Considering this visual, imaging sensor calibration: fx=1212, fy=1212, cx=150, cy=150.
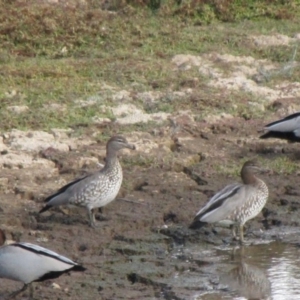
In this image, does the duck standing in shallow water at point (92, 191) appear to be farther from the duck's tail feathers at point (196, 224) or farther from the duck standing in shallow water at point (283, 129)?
the duck standing in shallow water at point (283, 129)

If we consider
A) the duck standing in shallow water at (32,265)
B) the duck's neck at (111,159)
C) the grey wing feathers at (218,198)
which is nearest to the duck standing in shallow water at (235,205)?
the grey wing feathers at (218,198)

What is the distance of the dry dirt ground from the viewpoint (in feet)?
30.3

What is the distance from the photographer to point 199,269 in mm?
9711

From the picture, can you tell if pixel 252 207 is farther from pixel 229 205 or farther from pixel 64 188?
pixel 64 188

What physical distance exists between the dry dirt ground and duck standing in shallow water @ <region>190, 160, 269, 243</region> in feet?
0.61

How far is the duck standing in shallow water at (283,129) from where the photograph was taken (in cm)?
1261

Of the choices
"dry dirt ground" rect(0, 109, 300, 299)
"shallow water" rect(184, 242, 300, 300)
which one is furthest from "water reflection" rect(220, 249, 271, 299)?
"dry dirt ground" rect(0, 109, 300, 299)

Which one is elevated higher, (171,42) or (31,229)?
(171,42)

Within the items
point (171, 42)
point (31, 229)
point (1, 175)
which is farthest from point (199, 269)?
point (171, 42)

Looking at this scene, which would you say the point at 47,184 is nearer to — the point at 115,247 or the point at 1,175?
the point at 1,175

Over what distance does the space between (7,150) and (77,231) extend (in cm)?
184

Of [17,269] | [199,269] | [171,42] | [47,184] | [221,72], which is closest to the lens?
[17,269]

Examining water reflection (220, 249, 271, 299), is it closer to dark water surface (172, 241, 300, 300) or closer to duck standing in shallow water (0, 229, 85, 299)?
dark water surface (172, 241, 300, 300)

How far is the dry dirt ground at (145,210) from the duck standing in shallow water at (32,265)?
8.6 inches
